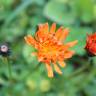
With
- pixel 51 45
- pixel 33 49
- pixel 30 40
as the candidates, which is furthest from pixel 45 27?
pixel 33 49

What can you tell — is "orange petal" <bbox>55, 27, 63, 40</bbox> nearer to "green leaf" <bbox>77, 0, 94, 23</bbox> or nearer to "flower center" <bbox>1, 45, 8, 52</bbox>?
"flower center" <bbox>1, 45, 8, 52</bbox>

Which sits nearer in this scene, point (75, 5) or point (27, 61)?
point (27, 61)

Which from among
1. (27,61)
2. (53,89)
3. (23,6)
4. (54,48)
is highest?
(23,6)

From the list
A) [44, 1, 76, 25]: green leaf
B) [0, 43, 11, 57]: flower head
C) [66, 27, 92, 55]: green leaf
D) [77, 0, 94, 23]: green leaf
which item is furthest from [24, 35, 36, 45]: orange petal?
[77, 0, 94, 23]: green leaf

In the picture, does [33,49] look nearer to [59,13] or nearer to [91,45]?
[59,13]

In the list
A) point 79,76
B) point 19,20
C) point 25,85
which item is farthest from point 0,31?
point 79,76

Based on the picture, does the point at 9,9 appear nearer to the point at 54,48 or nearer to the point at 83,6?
the point at 83,6

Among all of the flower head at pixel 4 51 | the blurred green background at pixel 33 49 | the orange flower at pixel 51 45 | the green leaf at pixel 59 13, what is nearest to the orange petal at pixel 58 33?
the orange flower at pixel 51 45
